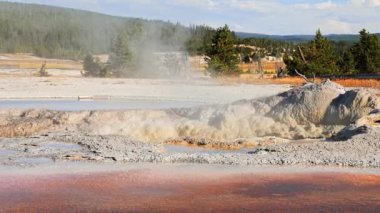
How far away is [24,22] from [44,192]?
63266 millimetres

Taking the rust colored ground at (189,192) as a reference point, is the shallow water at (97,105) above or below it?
below

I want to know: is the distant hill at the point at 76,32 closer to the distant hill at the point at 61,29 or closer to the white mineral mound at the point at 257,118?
the distant hill at the point at 61,29

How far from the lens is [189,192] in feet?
21.4

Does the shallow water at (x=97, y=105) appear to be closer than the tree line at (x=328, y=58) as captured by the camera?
Yes

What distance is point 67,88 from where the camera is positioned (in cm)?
2192

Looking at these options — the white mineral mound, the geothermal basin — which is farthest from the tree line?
the geothermal basin

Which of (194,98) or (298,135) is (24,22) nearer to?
(194,98)

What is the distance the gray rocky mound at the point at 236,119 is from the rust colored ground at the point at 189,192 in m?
3.56

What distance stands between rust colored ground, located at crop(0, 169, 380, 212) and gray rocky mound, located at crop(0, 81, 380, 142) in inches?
140

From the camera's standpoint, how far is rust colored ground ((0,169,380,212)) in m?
5.87

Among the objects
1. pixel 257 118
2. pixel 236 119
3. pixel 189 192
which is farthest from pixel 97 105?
pixel 189 192

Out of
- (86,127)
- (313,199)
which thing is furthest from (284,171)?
(86,127)

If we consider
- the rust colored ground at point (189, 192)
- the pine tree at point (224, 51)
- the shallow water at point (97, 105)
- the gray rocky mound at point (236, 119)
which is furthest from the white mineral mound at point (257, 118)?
the pine tree at point (224, 51)

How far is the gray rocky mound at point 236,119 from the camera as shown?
1122cm
